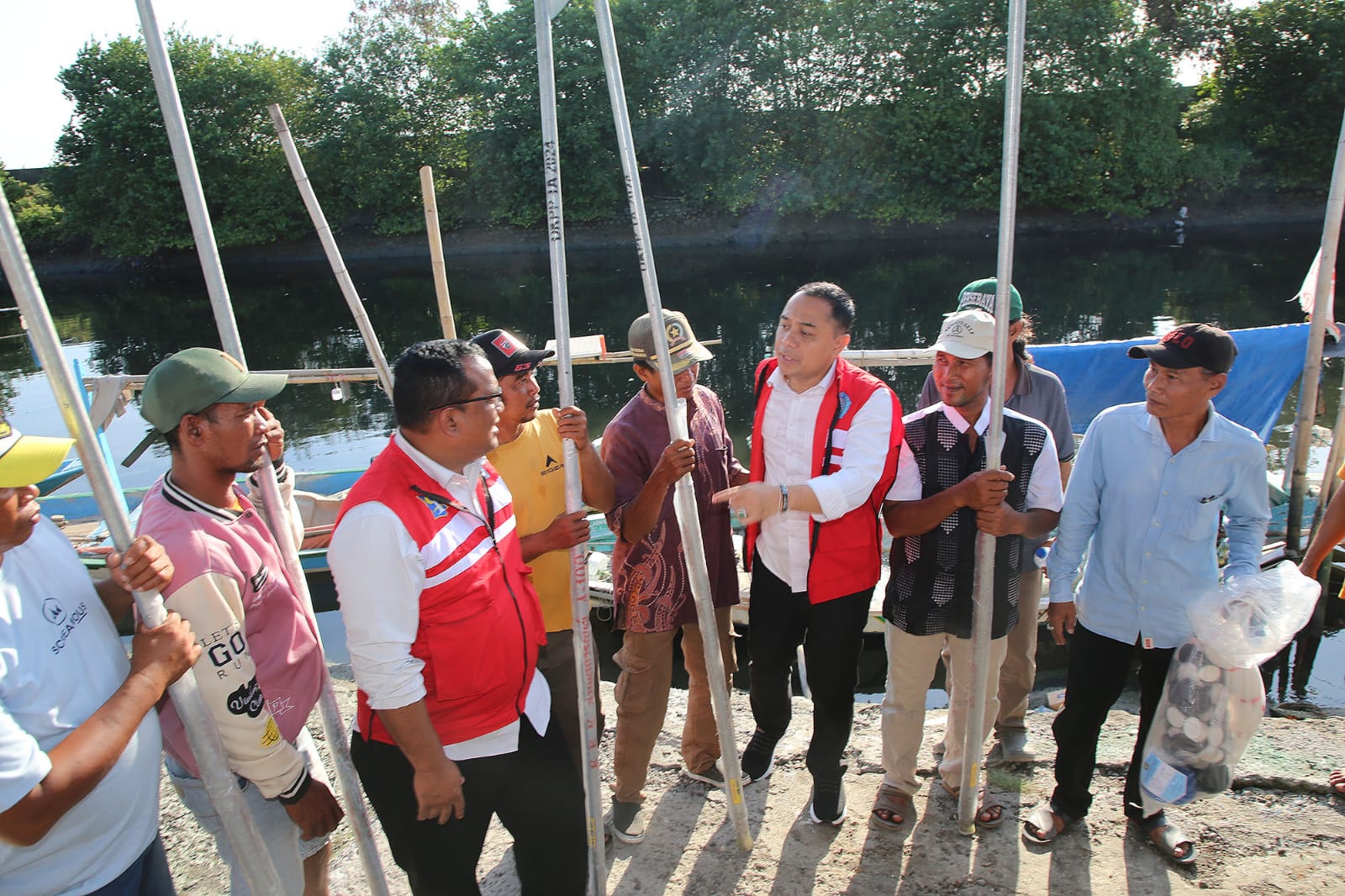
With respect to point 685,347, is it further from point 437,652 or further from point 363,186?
point 363,186

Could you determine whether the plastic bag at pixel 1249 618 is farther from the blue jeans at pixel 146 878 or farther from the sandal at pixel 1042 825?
the blue jeans at pixel 146 878

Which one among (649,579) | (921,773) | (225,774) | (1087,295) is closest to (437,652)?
(225,774)

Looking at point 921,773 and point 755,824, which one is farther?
point 921,773

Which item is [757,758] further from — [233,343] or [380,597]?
[233,343]

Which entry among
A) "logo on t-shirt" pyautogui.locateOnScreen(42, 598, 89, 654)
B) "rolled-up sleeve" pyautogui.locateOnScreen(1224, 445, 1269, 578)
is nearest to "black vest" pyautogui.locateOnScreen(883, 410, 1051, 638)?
"rolled-up sleeve" pyautogui.locateOnScreen(1224, 445, 1269, 578)

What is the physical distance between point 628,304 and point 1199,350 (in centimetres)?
2268

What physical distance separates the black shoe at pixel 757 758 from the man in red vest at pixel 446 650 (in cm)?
109

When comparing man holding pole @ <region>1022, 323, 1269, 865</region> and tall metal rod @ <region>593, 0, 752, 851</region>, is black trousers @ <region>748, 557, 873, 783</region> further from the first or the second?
man holding pole @ <region>1022, 323, 1269, 865</region>

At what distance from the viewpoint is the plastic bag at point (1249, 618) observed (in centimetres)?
280

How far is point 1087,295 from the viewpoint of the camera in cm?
2212

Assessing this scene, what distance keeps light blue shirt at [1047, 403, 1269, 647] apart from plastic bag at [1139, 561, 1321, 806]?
77 mm

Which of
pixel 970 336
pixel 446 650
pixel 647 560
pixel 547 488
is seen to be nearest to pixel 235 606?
pixel 446 650

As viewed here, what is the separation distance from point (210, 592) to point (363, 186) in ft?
117

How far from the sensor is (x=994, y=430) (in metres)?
2.73
